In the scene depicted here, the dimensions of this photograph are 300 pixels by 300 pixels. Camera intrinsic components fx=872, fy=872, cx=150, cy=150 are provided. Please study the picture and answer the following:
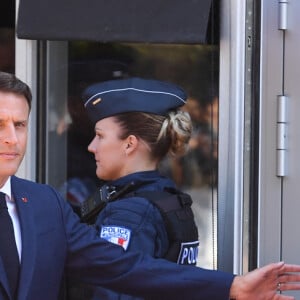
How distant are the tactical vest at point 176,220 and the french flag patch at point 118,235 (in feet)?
0.49

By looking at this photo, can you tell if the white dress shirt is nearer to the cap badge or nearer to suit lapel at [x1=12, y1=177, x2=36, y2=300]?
suit lapel at [x1=12, y1=177, x2=36, y2=300]

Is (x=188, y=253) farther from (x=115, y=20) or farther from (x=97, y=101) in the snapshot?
(x=115, y=20)

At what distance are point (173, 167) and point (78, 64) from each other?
780mm

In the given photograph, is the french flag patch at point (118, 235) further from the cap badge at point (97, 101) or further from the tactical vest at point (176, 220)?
the cap badge at point (97, 101)

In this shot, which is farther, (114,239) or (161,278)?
(114,239)

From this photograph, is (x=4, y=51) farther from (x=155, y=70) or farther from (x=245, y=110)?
(x=245, y=110)

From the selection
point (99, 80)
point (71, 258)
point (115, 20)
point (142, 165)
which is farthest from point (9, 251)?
point (99, 80)

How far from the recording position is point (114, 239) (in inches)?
106

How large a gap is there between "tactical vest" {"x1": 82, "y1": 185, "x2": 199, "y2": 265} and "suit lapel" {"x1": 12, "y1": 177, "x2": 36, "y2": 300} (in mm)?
508

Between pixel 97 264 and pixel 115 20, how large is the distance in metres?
1.04

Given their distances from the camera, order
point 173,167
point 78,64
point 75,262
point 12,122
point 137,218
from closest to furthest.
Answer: point 12,122 < point 75,262 < point 137,218 < point 78,64 < point 173,167

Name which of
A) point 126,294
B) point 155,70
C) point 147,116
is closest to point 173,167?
point 155,70

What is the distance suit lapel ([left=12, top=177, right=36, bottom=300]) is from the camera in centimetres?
232

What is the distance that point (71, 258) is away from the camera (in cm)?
255
